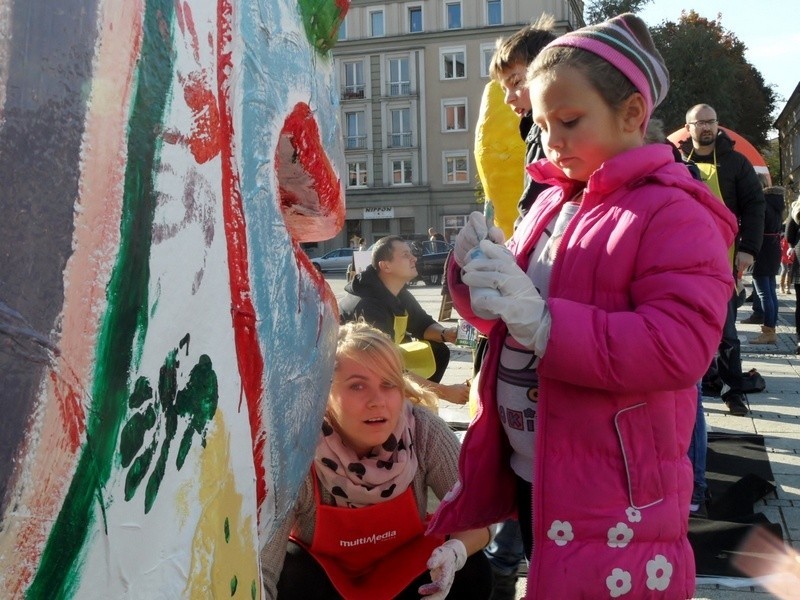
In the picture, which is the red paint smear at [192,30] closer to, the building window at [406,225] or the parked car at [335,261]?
the parked car at [335,261]

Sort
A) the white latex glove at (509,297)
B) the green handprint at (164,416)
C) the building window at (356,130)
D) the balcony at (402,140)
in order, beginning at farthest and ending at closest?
the building window at (356,130) → the balcony at (402,140) → the white latex glove at (509,297) → the green handprint at (164,416)

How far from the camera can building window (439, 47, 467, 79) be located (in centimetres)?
3566

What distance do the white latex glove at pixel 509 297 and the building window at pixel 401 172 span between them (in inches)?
1392

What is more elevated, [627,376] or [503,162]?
[503,162]

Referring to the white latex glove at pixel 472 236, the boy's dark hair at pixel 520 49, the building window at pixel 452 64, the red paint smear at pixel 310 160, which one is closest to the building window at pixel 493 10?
the building window at pixel 452 64

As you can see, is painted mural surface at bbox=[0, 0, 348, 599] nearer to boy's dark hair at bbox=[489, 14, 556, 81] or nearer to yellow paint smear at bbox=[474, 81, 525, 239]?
boy's dark hair at bbox=[489, 14, 556, 81]

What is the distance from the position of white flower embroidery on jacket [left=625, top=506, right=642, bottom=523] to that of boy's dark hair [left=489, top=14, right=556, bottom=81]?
4.90 ft

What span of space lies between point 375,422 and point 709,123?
357 cm

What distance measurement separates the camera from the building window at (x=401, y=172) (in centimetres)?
3650

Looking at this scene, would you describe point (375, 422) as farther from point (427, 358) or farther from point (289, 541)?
point (427, 358)

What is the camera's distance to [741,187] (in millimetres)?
5266

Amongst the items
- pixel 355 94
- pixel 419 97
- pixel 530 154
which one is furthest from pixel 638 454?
pixel 355 94

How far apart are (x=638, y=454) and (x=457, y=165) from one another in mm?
34963

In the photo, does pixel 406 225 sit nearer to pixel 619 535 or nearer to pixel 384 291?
pixel 384 291
